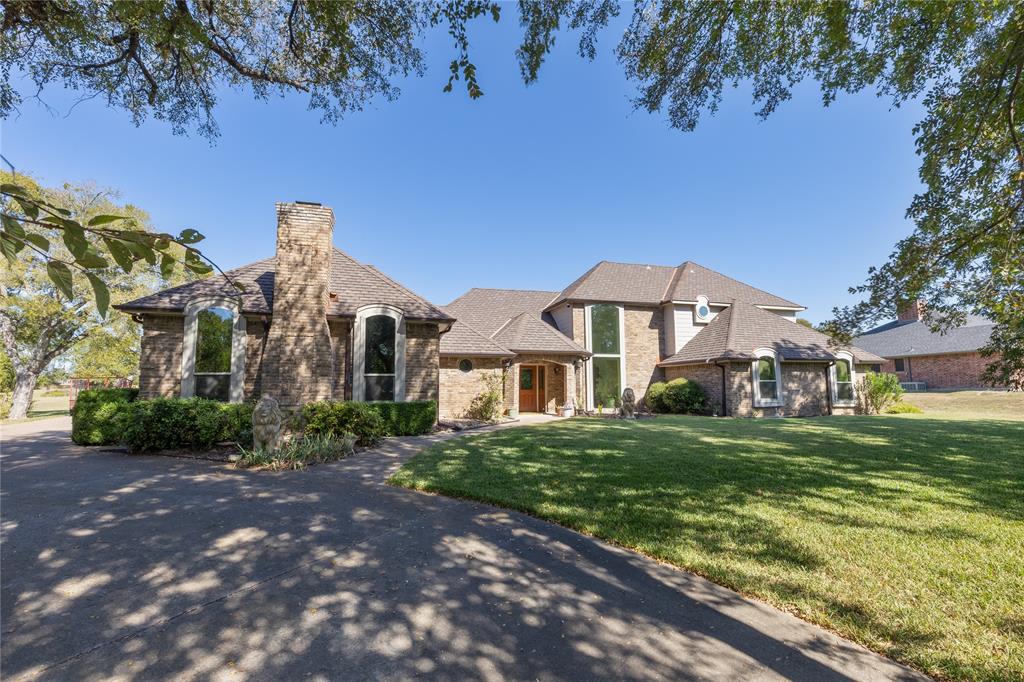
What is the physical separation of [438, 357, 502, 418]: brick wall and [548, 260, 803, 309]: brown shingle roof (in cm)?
702

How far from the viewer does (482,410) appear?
1745 centimetres

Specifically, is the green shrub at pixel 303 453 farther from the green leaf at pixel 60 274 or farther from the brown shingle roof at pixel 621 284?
the brown shingle roof at pixel 621 284

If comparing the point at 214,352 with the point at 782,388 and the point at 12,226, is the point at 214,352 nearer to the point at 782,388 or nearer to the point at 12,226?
the point at 12,226

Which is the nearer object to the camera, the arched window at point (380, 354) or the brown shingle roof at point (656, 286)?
the arched window at point (380, 354)

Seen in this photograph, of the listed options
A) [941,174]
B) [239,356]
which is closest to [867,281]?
[941,174]

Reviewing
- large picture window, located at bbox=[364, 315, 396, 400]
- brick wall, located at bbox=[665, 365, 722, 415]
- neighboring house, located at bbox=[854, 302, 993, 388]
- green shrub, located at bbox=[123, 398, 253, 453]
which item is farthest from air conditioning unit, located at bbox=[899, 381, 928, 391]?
green shrub, located at bbox=[123, 398, 253, 453]

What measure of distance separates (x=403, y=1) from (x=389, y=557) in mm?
7670

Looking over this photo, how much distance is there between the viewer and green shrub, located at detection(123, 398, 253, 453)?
9.56 m

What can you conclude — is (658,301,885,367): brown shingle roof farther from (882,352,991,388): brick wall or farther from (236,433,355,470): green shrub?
(236,433,355,470): green shrub

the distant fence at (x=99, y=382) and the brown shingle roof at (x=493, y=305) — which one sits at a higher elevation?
the brown shingle roof at (x=493, y=305)

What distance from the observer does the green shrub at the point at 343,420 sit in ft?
34.9

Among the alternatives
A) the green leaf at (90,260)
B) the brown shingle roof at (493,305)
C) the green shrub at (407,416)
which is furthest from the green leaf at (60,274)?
the brown shingle roof at (493,305)

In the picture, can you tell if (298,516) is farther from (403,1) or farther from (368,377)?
(368,377)

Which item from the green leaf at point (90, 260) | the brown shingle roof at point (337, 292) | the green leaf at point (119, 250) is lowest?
the green leaf at point (90, 260)
